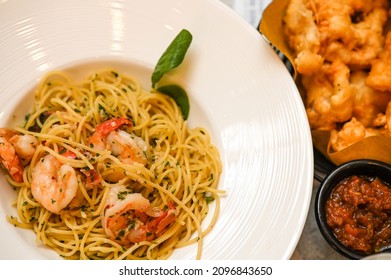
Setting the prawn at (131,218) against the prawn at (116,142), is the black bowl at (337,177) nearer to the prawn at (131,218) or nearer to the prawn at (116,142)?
Answer: the prawn at (131,218)

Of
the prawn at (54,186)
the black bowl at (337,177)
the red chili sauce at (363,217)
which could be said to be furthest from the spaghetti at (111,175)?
the red chili sauce at (363,217)

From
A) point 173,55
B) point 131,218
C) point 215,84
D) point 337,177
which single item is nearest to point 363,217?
point 337,177

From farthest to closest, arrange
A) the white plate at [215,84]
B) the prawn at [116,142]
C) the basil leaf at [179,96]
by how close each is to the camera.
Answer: the basil leaf at [179,96], the prawn at [116,142], the white plate at [215,84]

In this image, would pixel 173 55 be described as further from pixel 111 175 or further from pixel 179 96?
pixel 111 175

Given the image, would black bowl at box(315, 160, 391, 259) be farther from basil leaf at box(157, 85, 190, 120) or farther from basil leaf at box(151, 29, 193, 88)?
basil leaf at box(151, 29, 193, 88)

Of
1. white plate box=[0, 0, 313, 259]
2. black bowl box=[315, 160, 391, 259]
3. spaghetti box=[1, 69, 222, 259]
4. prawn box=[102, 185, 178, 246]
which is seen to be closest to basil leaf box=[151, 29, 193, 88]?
white plate box=[0, 0, 313, 259]

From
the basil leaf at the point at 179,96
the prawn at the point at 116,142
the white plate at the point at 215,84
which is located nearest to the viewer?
the white plate at the point at 215,84
